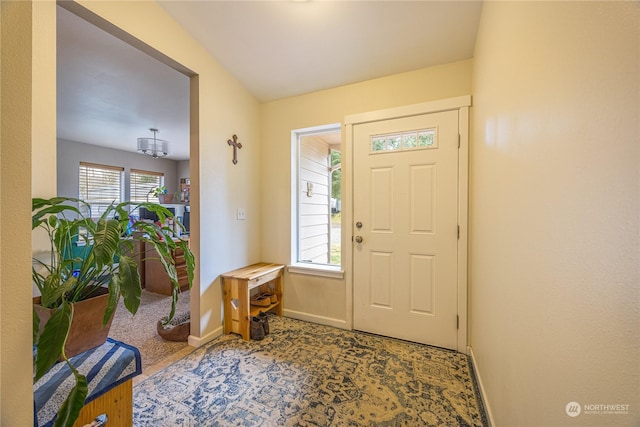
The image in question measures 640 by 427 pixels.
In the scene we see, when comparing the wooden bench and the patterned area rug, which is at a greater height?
the wooden bench

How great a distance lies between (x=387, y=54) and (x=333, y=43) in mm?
450

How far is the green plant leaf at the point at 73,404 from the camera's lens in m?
0.65

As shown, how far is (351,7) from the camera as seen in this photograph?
1.68 m

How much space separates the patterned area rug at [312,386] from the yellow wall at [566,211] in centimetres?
43

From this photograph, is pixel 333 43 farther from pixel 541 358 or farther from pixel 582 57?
pixel 541 358

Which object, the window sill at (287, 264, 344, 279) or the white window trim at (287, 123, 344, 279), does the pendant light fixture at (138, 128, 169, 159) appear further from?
the window sill at (287, 264, 344, 279)

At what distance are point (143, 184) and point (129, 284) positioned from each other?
5.57 m

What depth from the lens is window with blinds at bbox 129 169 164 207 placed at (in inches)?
203

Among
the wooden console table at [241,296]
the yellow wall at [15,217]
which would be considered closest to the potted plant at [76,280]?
the yellow wall at [15,217]

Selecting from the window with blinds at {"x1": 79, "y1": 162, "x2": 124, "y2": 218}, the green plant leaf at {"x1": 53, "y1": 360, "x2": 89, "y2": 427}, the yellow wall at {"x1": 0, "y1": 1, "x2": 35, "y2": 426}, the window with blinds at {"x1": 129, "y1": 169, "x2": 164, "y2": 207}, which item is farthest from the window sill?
the window with blinds at {"x1": 129, "y1": 169, "x2": 164, "y2": 207}

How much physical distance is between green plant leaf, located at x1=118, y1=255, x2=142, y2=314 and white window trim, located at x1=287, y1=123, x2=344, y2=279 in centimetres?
175

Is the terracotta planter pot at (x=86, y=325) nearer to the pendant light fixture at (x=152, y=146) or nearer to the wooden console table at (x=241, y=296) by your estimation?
the wooden console table at (x=241, y=296)

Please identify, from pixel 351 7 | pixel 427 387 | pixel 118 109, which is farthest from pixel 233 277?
pixel 118 109

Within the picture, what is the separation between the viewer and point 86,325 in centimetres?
108
